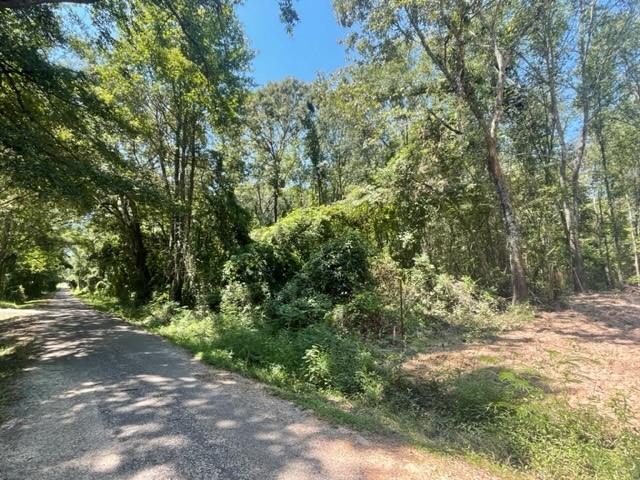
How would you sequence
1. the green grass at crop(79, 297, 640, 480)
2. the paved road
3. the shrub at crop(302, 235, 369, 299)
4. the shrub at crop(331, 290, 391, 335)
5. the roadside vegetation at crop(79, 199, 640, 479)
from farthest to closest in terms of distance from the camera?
the shrub at crop(302, 235, 369, 299)
the shrub at crop(331, 290, 391, 335)
the roadside vegetation at crop(79, 199, 640, 479)
the green grass at crop(79, 297, 640, 480)
the paved road

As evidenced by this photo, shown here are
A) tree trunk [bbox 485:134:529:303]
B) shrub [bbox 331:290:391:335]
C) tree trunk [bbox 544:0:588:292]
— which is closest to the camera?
shrub [bbox 331:290:391:335]

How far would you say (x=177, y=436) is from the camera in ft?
11.2

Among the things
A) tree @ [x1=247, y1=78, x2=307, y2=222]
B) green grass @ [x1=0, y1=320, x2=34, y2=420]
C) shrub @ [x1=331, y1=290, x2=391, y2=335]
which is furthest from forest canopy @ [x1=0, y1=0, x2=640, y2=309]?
tree @ [x1=247, y1=78, x2=307, y2=222]

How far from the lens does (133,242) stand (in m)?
17.6

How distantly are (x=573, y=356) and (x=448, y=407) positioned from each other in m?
3.21

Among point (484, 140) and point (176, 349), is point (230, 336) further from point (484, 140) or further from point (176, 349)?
point (484, 140)

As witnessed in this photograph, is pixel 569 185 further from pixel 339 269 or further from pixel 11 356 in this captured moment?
pixel 11 356

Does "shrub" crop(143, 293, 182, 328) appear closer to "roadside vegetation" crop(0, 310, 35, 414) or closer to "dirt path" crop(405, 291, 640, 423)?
"roadside vegetation" crop(0, 310, 35, 414)

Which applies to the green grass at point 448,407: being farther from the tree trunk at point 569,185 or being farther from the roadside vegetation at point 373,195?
the tree trunk at point 569,185

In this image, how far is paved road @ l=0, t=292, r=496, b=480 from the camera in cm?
285

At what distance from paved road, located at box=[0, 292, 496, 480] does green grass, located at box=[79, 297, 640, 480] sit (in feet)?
1.40

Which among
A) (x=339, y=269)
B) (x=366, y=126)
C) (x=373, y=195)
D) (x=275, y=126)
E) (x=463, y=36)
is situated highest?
(x=275, y=126)

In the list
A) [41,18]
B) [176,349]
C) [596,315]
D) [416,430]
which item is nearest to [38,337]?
[176,349]

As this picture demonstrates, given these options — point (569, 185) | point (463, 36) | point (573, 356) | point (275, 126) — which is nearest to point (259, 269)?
point (573, 356)
